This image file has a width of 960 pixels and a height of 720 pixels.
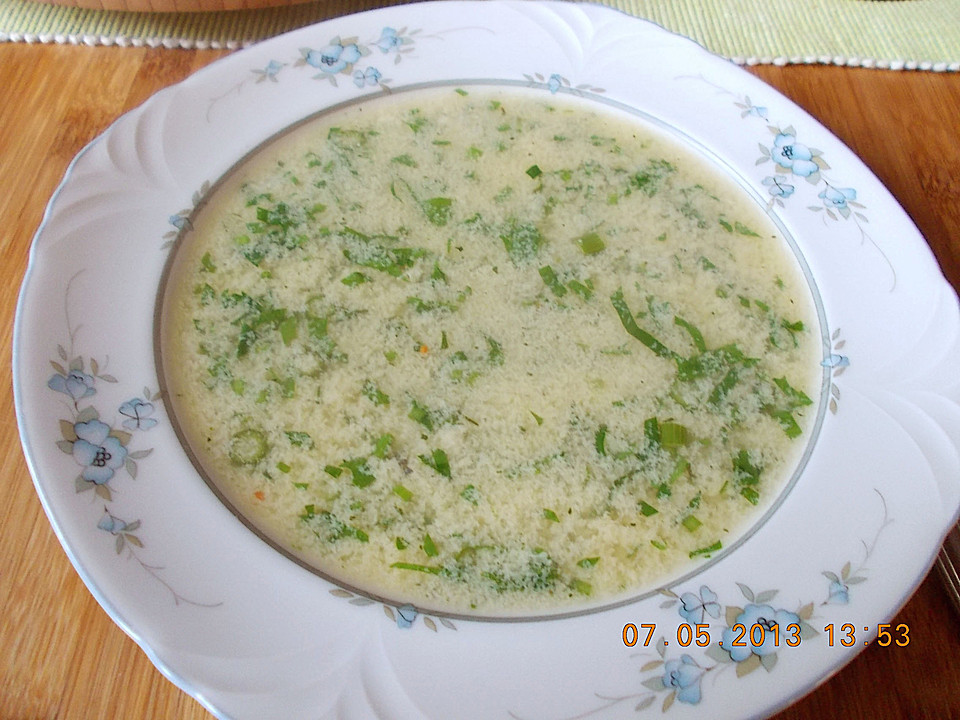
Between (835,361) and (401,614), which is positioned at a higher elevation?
(835,361)

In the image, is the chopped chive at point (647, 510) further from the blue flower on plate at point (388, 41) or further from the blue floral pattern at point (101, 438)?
the blue flower on plate at point (388, 41)

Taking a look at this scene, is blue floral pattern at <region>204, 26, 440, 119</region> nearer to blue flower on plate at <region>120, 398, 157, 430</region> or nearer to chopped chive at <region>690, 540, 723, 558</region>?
blue flower on plate at <region>120, 398, 157, 430</region>

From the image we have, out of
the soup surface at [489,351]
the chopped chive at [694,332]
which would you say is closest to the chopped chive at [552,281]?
the soup surface at [489,351]

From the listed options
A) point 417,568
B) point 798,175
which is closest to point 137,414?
point 417,568

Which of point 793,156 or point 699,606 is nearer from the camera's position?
point 699,606

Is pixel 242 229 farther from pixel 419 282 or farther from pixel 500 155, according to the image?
pixel 500 155

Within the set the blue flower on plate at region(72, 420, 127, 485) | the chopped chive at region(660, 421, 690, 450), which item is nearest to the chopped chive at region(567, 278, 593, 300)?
the chopped chive at region(660, 421, 690, 450)

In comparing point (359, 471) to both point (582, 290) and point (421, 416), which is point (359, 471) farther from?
point (582, 290)
